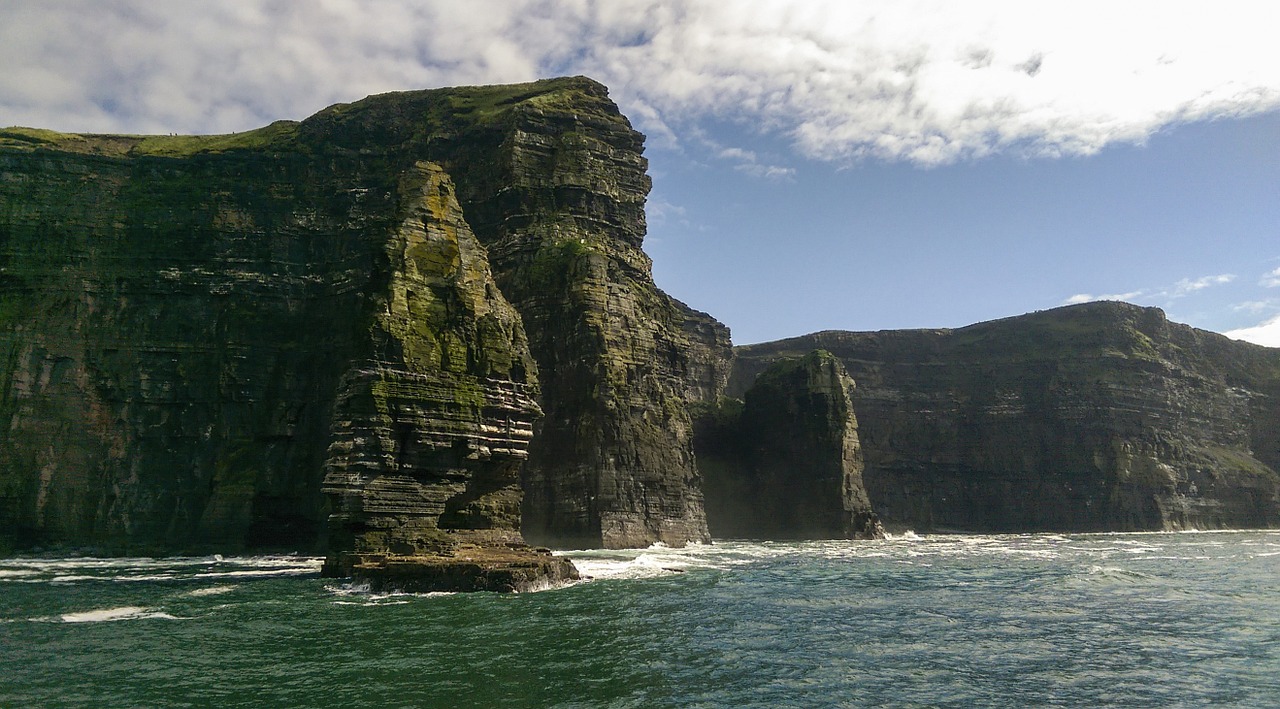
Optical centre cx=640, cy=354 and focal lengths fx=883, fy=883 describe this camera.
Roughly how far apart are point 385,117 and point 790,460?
61.4 m

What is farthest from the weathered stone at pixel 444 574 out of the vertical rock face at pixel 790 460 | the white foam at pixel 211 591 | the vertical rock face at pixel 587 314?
the vertical rock face at pixel 790 460

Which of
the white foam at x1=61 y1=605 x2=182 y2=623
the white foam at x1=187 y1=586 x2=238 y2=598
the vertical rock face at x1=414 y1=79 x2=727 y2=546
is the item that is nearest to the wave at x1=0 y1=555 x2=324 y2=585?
the white foam at x1=187 y1=586 x2=238 y2=598

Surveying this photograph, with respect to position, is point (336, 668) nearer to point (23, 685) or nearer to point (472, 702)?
point (472, 702)

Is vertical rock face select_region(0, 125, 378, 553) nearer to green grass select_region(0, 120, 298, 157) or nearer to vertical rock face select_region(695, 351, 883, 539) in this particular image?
green grass select_region(0, 120, 298, 157)

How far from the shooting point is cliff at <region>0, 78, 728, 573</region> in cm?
6988

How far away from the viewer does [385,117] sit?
97812 mm

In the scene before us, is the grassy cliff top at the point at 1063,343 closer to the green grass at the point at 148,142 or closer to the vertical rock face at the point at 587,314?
the vertical rock face at the point at 587,314

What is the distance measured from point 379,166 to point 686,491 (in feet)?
153

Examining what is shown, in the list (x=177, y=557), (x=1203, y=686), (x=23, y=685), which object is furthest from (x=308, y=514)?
(x=1203, y=686)

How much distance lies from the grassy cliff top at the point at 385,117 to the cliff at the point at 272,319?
0.54 meters

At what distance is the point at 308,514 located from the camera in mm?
71875

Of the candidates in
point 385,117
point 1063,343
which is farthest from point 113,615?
point 1063,343

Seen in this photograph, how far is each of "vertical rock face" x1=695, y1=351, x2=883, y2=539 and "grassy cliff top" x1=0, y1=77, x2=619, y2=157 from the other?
123 ft

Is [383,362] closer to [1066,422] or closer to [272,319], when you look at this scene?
[272,319]
